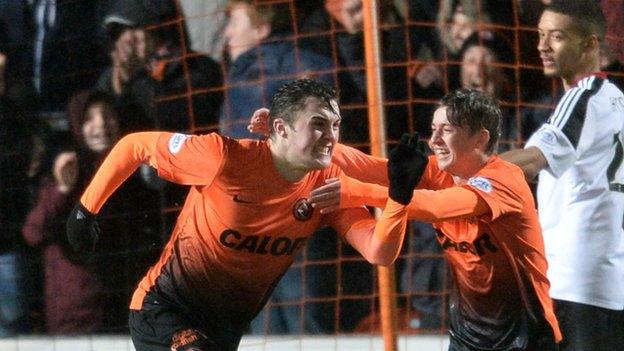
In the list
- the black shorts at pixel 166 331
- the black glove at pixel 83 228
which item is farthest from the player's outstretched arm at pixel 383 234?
the black glove at pixel 83 228

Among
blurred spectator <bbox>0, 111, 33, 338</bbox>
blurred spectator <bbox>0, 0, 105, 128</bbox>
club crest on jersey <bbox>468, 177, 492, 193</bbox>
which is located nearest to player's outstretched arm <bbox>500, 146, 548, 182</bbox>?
club crest on jersey <bbox>468, 177, 492, 193</bbox>

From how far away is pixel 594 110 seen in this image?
5598 mm

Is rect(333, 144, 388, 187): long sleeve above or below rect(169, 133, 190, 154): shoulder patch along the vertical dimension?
below

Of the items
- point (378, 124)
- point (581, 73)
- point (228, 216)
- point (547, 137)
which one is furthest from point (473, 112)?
point (378, 124)

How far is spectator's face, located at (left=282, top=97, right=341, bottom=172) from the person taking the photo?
5055 mm

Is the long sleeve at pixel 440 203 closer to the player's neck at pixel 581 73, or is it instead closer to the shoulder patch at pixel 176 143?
the shoulder patch at pixel 176 143

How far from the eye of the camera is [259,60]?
23.3ft

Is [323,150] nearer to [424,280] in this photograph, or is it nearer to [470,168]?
[470,168]

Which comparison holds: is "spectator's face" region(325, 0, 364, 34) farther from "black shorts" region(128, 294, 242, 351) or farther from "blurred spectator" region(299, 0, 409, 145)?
"black shorts" region(128, 294, 242, 351)

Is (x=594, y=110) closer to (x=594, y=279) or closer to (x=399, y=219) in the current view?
(x=594, y=279)

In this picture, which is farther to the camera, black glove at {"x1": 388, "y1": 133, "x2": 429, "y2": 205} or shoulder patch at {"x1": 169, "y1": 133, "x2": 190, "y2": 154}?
shoulder patch at {"x1": 169, "y1": 133, "x2": 190, "y2": 154}

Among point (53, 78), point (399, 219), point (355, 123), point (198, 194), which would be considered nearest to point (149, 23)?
point (53, 78)

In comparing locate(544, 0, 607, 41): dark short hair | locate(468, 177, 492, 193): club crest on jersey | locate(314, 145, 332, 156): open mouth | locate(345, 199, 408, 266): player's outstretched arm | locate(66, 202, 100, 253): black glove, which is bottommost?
locate(345, 199, 408, 266): player's outstretched arm

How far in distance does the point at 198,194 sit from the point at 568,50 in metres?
1.42
